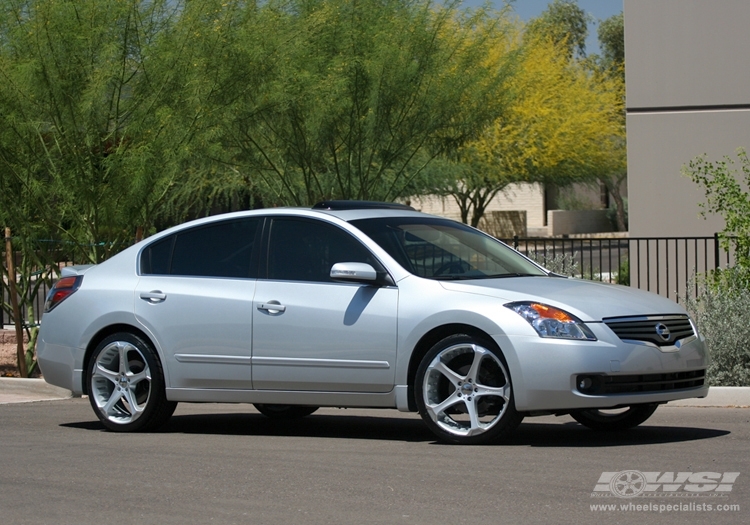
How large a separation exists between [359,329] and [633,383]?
Result: 1.86 m

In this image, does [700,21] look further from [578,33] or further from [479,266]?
[578,33]

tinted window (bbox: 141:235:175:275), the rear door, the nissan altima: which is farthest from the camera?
tinted window (bbox: 141:235:175:275)

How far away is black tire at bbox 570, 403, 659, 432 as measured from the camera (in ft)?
28.3

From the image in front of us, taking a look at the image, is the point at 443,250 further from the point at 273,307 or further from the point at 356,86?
the point at 356,86

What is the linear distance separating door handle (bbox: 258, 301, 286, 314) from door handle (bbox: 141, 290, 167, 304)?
2.88 ft

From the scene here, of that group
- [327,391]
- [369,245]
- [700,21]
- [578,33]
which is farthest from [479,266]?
[578,33]

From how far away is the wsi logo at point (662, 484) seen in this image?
6238mm

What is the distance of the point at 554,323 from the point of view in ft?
25.2

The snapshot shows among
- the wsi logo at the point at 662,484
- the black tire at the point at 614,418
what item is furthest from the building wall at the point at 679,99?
the wsi logo at the point at 662,484

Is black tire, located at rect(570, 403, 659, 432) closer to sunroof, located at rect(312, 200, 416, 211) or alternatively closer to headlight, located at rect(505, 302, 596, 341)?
headlight, located at rect(505, 302, 596, 341)

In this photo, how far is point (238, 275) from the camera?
29.3ft

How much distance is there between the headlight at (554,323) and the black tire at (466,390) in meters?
0.31

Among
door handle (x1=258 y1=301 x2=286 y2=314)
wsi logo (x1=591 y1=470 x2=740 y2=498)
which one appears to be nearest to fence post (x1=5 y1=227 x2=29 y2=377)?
door handle (x1=258 y1=301 x2=286 y2=314)

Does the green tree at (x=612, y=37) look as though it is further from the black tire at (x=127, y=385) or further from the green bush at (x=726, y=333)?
the black tire at (x=127, y=385)
